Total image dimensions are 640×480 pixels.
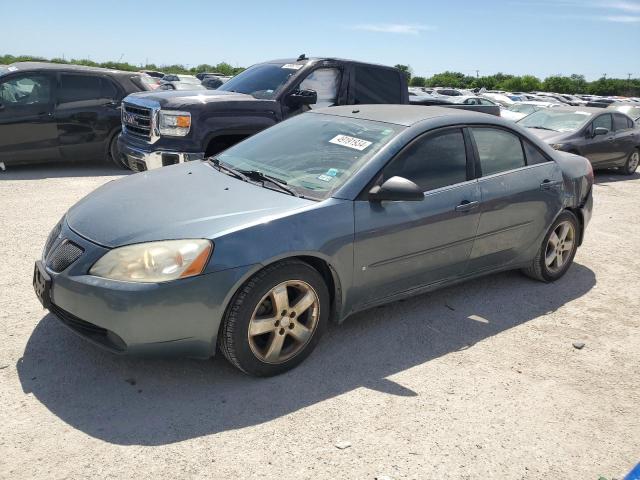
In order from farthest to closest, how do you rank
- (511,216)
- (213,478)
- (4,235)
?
1. (4,235)
2. (511,216)
3. (213,478)

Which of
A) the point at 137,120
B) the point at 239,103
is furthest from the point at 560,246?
the point at 137,120

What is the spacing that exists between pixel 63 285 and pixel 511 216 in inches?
127

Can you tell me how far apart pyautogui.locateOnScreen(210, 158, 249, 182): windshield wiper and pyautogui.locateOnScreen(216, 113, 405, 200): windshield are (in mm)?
36

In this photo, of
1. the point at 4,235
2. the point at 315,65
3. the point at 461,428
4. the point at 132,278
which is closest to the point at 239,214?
the point at 132,278

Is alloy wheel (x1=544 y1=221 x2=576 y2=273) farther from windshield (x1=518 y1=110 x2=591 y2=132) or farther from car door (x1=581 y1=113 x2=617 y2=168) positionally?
windshield (x1=518 y1=110 x2=591 y2=132)

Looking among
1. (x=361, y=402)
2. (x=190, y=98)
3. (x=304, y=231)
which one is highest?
(x=190, y=98)

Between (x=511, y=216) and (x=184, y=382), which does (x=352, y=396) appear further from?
(x=511, y=216)

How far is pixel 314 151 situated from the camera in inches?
160

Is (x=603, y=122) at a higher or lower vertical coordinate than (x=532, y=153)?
higher

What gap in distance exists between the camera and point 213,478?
2.56 m

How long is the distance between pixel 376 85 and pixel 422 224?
15.0 ft

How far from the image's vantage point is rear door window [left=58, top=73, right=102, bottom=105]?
9.02 m

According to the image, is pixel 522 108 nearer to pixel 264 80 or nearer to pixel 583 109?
pixel 583 109

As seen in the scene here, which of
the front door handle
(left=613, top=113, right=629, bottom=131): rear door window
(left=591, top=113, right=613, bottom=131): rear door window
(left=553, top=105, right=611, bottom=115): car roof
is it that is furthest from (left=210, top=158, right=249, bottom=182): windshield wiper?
(left=613, top=113, right=629, bottom=131): rear door window
